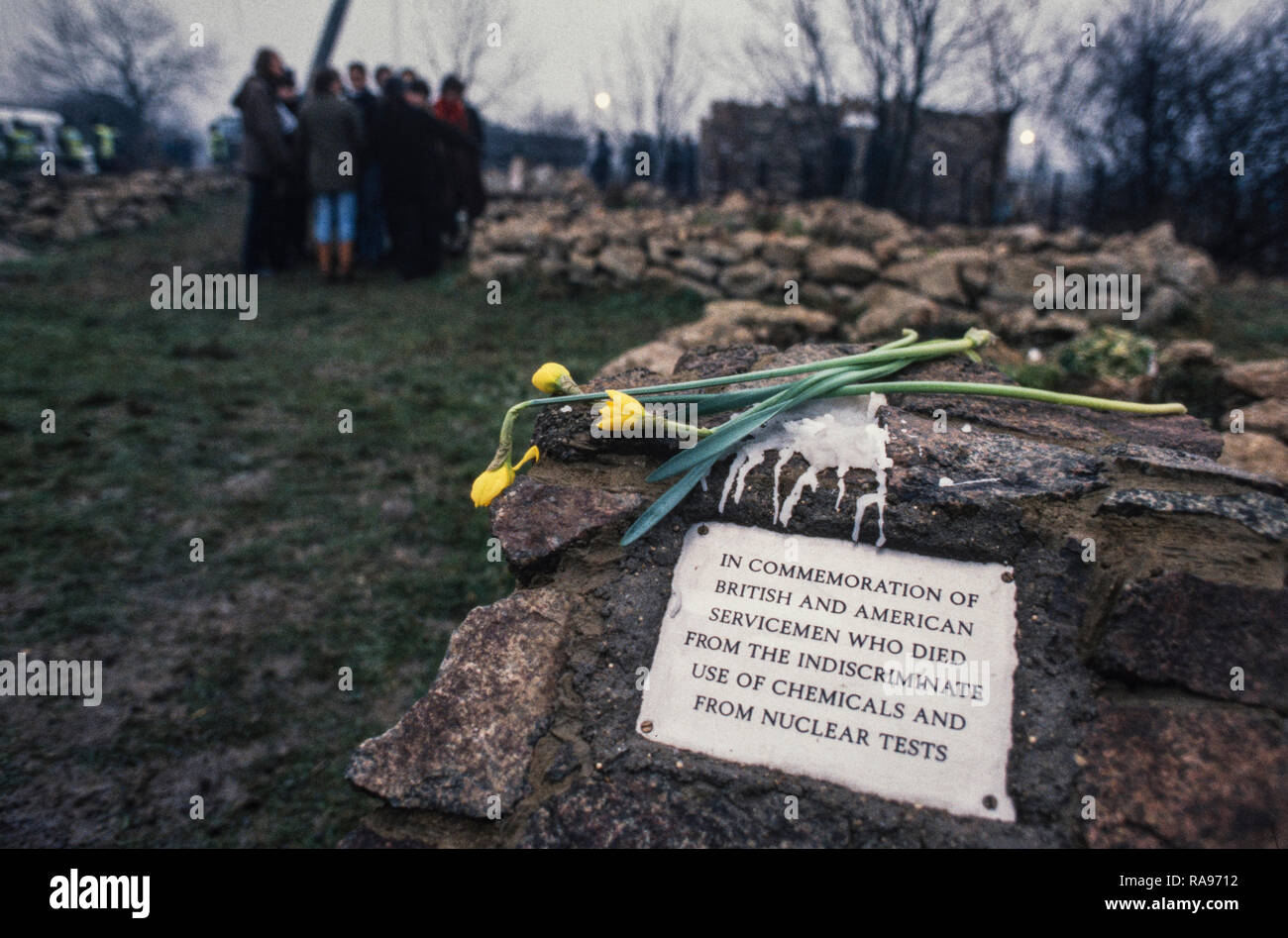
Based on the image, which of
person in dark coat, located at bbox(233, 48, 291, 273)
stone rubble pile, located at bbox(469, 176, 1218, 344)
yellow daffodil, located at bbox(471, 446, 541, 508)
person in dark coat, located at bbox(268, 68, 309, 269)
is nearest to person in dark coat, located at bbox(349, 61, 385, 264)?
person in dark coat, located at bbox(268, 68, 309, 269)

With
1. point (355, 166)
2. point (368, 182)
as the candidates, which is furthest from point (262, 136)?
point (368, 182)

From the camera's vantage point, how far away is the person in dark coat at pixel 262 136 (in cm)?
771

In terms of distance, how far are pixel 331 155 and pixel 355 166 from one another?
265 millimetres

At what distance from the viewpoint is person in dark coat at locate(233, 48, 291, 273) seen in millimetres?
7711

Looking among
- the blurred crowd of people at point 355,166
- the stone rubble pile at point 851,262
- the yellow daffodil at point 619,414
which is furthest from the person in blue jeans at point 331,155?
the yellow daffodil at point 619,414

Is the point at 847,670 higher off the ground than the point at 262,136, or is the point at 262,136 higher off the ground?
the point at 262,136

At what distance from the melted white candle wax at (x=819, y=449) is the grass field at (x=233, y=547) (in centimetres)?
139

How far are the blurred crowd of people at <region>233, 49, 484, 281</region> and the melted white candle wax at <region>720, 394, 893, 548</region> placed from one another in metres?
7.03

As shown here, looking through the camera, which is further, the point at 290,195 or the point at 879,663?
the point at 290,195

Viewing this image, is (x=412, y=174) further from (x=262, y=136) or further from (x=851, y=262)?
(x=851, y=262)

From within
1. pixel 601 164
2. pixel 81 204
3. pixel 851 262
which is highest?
pixel 601 164

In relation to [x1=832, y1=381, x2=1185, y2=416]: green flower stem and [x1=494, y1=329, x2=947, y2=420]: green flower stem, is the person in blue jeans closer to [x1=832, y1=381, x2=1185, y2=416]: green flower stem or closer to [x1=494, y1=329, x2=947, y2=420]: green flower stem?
[x1=494, y1=329, x2=947, y2=420]: green flower stem

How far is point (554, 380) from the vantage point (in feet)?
6.63

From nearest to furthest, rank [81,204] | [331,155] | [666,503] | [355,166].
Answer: [666,503] → [331,155] → [355,166] → [81,204]
